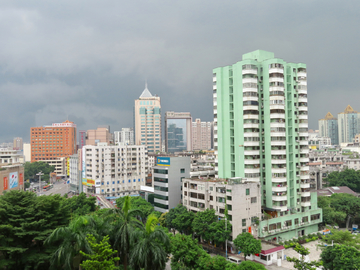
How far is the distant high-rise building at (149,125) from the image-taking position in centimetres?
14388

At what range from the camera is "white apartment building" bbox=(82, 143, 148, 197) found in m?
74.9

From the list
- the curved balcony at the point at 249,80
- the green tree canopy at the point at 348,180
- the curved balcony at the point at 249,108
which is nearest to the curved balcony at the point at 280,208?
the curved balcony at the point at 249,108

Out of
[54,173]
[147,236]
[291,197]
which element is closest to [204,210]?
[291,197]

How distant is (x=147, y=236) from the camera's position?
18719 mm

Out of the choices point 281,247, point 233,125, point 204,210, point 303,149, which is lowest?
point 281,247

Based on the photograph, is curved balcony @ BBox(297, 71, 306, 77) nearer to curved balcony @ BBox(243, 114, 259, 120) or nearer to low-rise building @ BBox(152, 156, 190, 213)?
curved balcony @ BBox(243, 114, 259, 120)

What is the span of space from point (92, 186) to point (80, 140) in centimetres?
10198

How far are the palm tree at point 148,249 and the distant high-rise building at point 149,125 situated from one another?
125m

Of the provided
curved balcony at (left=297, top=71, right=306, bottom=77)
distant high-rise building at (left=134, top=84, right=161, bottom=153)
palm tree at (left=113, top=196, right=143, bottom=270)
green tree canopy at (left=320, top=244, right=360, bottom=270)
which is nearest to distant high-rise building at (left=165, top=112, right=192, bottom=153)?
distant high-rise building at (left=134, top=84, right=161, bottom=153)

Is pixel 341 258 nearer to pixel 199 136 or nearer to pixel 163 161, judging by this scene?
pixel 163 161

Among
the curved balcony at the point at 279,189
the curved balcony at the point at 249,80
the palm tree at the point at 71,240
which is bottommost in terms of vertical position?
the curved balcony at the point at 279,189

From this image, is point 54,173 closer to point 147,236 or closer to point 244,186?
point 244,186

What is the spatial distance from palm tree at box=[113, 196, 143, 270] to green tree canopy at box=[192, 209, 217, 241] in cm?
1991

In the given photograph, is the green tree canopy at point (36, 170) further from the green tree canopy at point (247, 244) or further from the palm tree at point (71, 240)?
the palm tree at point (71, 240)
